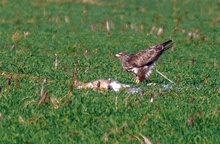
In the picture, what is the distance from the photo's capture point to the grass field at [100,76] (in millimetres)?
8273

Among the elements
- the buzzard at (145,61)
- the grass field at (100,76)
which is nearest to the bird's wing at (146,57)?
the buzzard at (145,61)

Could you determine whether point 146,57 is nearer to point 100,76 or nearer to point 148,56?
point 148,56

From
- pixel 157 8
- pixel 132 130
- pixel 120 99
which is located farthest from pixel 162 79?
pixel 157 8

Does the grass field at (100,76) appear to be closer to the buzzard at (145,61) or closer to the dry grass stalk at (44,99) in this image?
the dry grass stalk at (44,99)

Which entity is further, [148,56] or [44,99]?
[148,56]

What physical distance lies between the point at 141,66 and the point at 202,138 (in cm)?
491

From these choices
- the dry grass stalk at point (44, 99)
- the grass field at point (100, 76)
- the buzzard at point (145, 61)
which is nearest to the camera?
the grass field at point (100, 76)

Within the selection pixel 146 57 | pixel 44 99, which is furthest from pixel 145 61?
pixel 44 99

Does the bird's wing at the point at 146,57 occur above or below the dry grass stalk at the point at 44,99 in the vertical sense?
below

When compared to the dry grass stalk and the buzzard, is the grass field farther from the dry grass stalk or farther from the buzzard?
the buzzard

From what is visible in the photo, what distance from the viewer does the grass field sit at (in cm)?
A: 827

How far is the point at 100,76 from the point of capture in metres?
12.9

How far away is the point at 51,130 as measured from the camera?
8305mm

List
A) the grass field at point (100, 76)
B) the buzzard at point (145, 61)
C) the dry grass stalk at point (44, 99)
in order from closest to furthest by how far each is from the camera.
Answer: the grass field at point (100, 76) < the dry grass stalk at point (44, 99) < the buzzard at point (145, 61)
